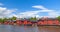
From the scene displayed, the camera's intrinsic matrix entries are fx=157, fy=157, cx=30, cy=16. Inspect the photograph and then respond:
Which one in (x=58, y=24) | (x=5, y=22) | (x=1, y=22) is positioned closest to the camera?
(x=58, y=24)

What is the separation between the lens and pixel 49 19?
44719 mm

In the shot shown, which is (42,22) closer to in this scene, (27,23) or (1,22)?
(27,23)

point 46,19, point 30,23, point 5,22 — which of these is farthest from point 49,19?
point 5,22

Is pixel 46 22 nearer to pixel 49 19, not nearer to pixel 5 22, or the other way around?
pixel 49 19

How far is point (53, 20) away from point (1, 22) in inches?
1418

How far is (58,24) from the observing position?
1683 inches

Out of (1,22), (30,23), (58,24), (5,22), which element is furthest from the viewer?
(1,22)

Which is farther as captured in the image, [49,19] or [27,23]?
[27,23]

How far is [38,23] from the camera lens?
147 feet

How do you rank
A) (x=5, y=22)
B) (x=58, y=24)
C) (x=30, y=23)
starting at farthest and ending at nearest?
(x=5, y=22) → (x=30, y=23) → (x=58, y=24)

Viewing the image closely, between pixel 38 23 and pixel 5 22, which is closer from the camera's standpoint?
pixel 38 23

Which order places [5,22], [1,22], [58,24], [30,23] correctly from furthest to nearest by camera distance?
1. [1,22]
2. [5,22]
3. [30,23]
4. [58,24]

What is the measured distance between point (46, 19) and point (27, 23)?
21.7 ft

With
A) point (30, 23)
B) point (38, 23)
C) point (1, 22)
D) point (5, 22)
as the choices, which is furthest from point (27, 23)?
point (1, 22)
